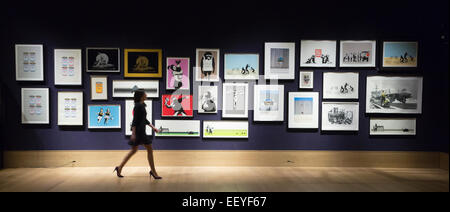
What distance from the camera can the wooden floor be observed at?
10.1 feet

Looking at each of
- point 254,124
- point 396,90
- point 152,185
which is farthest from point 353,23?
point 152,185

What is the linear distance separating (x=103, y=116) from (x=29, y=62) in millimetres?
1558

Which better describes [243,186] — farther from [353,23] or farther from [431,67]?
[431,67]

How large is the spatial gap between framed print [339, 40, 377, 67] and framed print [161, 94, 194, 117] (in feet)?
9.40

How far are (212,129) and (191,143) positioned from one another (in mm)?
464

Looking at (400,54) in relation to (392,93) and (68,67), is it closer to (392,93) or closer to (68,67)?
(392,93)

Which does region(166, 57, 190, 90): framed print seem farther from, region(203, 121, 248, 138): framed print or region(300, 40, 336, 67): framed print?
region(300, 40, 336, 67): framed print

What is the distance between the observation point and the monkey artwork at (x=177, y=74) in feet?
13.0

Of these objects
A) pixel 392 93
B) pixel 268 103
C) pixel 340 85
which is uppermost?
pixel 340 85

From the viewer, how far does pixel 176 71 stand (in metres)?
3.96

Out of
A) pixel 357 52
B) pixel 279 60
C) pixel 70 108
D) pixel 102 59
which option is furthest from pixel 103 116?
pixel 357 52

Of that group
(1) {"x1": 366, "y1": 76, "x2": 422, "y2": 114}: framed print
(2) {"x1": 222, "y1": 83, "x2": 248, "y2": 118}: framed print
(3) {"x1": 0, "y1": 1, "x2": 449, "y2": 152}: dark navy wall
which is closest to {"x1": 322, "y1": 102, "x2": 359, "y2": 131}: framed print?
(3) {"x1": 0, "y1": 1, "x2": 449, "y2": 152}: dark navy wall

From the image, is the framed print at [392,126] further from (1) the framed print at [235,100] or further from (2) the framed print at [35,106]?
(2) the framed print at [35,106]

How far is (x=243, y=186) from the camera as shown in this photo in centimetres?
312
